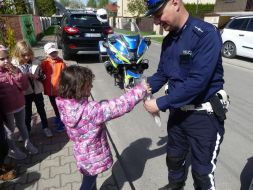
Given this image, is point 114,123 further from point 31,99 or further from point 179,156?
point 179,156

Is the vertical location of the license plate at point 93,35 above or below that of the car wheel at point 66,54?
above

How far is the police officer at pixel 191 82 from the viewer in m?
2.12

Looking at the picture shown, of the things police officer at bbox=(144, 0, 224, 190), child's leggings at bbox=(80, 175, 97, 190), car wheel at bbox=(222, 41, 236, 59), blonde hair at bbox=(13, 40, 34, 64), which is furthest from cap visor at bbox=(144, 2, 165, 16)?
car wheel at bbox=(222, 41, 236, 59)

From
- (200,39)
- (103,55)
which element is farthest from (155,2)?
(103,55)

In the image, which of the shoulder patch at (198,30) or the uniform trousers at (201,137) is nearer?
the shoulder patch at (198,30)

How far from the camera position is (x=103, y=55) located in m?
8.60

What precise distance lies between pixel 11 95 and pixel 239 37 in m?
9.67

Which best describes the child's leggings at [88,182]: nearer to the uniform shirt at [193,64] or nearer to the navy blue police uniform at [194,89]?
the navy blue police uniform at [194,89]

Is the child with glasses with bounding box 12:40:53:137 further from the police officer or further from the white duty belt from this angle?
the white duty belt

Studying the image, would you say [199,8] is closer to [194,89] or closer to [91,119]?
[194,89]

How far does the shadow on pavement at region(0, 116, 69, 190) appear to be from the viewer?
333 cm

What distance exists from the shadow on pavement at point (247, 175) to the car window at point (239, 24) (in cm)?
833

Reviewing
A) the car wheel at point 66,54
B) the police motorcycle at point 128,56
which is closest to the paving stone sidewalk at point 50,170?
the police motorcycle at point 128,56

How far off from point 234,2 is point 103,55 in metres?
21.9
